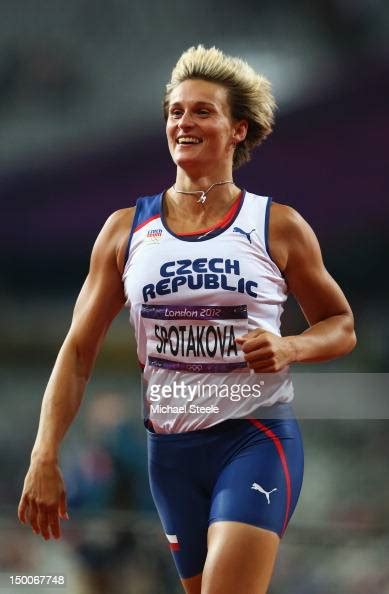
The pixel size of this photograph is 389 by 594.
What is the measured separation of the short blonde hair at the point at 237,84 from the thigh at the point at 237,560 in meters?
1.16

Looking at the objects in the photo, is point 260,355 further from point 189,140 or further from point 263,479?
point 189,140

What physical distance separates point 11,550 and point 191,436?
4.70 feet

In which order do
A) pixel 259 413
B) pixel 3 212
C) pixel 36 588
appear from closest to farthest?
pixel 259 413
pixel 36 588
pixel 3 212

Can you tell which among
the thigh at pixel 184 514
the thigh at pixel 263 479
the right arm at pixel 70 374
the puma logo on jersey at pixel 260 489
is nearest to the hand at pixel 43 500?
the right arm at pixel 70 374

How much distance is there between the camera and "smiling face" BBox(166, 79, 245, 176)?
2.49 meters

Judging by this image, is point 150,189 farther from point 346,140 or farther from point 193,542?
point 193,542

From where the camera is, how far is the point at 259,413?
7.53 ft

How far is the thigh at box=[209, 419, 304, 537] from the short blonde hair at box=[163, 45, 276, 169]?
35.1 inches

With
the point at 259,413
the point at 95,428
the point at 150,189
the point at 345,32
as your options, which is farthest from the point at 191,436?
the point at 345,32

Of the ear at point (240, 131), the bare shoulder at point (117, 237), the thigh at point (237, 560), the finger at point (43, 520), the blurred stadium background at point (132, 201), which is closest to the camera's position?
the thigh at point (237, 560)

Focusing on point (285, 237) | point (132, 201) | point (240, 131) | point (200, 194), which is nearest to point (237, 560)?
point (285, 237)

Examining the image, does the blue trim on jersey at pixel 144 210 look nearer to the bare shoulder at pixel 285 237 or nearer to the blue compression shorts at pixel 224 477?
the bare shoulder at pixel 285 237

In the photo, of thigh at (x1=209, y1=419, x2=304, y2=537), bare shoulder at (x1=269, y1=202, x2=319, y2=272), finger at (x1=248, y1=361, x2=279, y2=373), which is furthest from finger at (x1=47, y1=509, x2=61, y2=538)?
bare shoulder at (x1=269, y1=202, x2=319, y2=272)

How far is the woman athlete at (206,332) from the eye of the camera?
225 centimetres
